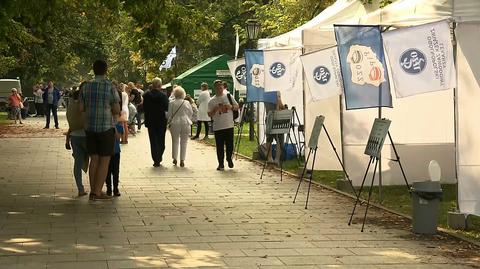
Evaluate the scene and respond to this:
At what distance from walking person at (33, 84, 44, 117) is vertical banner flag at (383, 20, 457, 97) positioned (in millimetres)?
33905

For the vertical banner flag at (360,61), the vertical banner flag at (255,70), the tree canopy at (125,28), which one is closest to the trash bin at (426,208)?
the vertical banner flag at (360,61)

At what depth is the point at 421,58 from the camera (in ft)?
27.9

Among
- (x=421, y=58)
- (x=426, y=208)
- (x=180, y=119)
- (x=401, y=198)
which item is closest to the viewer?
(x=426, y=208)

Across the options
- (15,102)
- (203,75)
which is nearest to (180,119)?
(203,75)

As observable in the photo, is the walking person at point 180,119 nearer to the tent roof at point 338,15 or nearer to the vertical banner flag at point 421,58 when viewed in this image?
the tent roof at point 338,15

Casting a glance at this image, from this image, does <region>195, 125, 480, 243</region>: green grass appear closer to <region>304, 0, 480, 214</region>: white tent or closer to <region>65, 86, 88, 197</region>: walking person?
<region>304, 0, 480, 214</region>: white tent

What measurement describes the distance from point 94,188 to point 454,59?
17.4 ft

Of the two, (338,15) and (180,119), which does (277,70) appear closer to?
(338,15)

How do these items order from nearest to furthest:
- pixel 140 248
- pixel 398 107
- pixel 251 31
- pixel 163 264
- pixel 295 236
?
pixel 163 264, pixel 140 248, pixel 295 236, pixel 398 107, pixel 251 31

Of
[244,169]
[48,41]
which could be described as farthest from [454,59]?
[48,41]

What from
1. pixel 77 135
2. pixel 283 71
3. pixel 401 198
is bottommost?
pixel 401 198

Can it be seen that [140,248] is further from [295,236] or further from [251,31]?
[251,31]

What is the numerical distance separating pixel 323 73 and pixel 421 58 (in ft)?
9.95

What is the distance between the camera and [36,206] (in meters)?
10.0
